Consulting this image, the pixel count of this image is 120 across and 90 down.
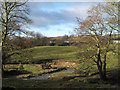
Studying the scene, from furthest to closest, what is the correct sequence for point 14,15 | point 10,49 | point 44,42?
point 44,42 < point 14,15 < point 10,49

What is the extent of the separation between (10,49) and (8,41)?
1095 millimetres

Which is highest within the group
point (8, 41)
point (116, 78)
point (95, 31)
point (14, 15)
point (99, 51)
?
point (14, 15)

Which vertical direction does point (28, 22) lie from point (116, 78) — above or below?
above

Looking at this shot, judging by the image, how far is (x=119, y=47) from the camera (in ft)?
60.9

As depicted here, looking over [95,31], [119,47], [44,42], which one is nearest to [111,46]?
[119,47]

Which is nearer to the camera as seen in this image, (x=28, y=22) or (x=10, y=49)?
(x=10, y=49)

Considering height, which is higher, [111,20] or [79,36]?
[111,20]

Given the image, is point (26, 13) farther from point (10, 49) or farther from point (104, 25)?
point (104, 25)

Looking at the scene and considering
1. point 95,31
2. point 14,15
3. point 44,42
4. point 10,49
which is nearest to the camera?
point 10,49

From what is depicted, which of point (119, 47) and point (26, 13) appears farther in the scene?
point (26, 13)

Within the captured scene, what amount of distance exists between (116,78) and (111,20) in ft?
27.0

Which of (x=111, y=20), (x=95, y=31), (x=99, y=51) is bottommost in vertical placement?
(x=99, y=51)

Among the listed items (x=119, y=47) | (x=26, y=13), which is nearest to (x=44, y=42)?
(x=26, y=13)

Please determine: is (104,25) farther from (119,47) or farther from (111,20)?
(119,47)
